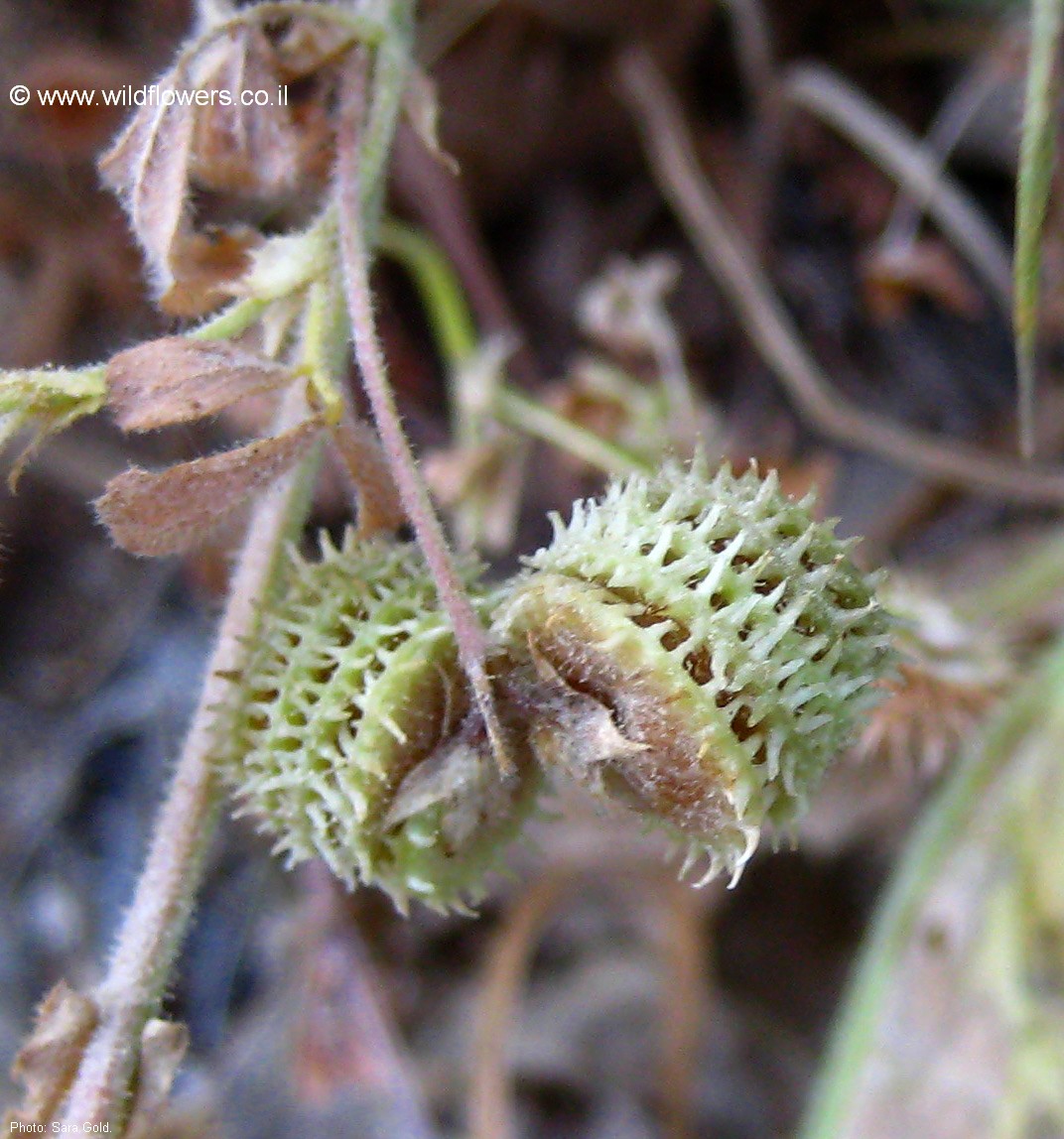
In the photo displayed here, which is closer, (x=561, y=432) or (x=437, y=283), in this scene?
(x=561, y=432)

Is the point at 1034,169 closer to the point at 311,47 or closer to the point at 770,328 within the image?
the point at 311,47

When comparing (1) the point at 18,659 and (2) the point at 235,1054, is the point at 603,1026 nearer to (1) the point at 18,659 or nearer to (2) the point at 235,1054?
(2) the point at 235,1054

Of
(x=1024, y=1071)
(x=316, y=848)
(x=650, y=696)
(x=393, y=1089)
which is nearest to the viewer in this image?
(x=650, y=696)

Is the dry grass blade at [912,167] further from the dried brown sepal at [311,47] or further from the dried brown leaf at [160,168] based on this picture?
the dried brown leaf at [160,168]

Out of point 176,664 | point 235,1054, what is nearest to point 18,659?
point 176,664

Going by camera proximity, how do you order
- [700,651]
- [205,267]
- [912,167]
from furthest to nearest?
1. [912,167]
2. [205,267]
3. [700,651]

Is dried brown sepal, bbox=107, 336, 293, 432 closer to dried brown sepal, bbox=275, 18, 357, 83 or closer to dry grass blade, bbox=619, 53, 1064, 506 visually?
dried brown sepal, bbox=275, 18, 357, 83

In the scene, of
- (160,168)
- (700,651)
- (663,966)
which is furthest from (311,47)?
(663,966)
